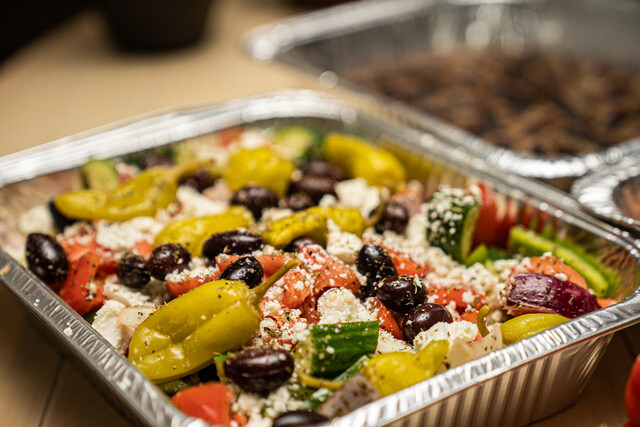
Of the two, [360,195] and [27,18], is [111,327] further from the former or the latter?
[27,18]

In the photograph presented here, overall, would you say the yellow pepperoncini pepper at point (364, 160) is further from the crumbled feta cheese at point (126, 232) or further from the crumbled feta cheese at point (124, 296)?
the crumbled feta cheese at point (124, 296)

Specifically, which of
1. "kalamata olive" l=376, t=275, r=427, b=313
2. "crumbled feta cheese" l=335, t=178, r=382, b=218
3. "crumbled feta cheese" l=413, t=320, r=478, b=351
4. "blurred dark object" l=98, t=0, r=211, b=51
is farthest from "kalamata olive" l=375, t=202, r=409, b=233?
"blurred dark object" l=98, t=0, r=211, b=51

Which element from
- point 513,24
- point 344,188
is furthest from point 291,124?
point 513,24

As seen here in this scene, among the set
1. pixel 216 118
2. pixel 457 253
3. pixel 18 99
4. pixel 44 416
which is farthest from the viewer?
pixel 18 99

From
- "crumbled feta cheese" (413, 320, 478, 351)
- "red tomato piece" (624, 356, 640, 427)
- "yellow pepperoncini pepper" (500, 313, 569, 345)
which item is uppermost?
"crumbled feta cheese" (413, 320, 478, 351)

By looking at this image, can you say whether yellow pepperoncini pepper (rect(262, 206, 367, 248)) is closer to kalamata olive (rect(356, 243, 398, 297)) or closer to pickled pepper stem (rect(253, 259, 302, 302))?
kalamata olive (rect(356, 243, 398, 297))

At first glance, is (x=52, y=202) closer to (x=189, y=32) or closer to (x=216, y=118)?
(x=216, y=118)
